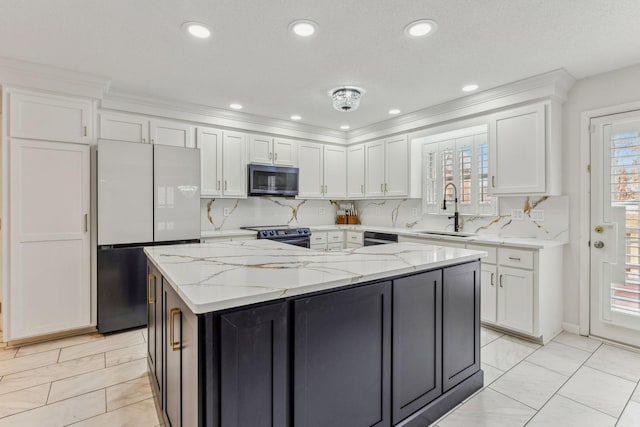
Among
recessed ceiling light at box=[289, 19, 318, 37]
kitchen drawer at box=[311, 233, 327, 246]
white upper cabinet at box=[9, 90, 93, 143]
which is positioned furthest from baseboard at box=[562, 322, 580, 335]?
white upper cabinet at box=[9, 90, 93, 143]

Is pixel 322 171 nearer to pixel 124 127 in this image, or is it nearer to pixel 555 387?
pixel 124 127

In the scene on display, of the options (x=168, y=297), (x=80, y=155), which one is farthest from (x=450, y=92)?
(x=80, y=155)

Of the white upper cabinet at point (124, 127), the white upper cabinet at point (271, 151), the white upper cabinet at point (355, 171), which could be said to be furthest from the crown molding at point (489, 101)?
the white upper cabinet at point (124, 127)

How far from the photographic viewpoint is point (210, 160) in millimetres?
3988

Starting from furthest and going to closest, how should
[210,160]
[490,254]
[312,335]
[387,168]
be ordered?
[387,168] < [210,160] < [490,254] < [312,335]

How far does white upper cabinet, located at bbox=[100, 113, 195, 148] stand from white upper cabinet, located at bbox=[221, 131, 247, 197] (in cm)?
43

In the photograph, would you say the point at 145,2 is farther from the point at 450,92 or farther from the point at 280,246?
the point at 450,92

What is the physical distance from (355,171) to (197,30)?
3336mm

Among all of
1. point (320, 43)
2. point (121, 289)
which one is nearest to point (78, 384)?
point (121, 289)

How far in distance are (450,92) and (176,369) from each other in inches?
135

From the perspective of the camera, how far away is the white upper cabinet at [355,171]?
504cm

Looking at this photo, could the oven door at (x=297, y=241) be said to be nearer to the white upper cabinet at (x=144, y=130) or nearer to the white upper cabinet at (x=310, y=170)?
the white upper cabinet at (x=310, y=170)

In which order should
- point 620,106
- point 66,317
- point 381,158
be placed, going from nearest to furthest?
point 620,106
point 66,317
point 381,158

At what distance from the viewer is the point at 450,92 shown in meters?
3.38
